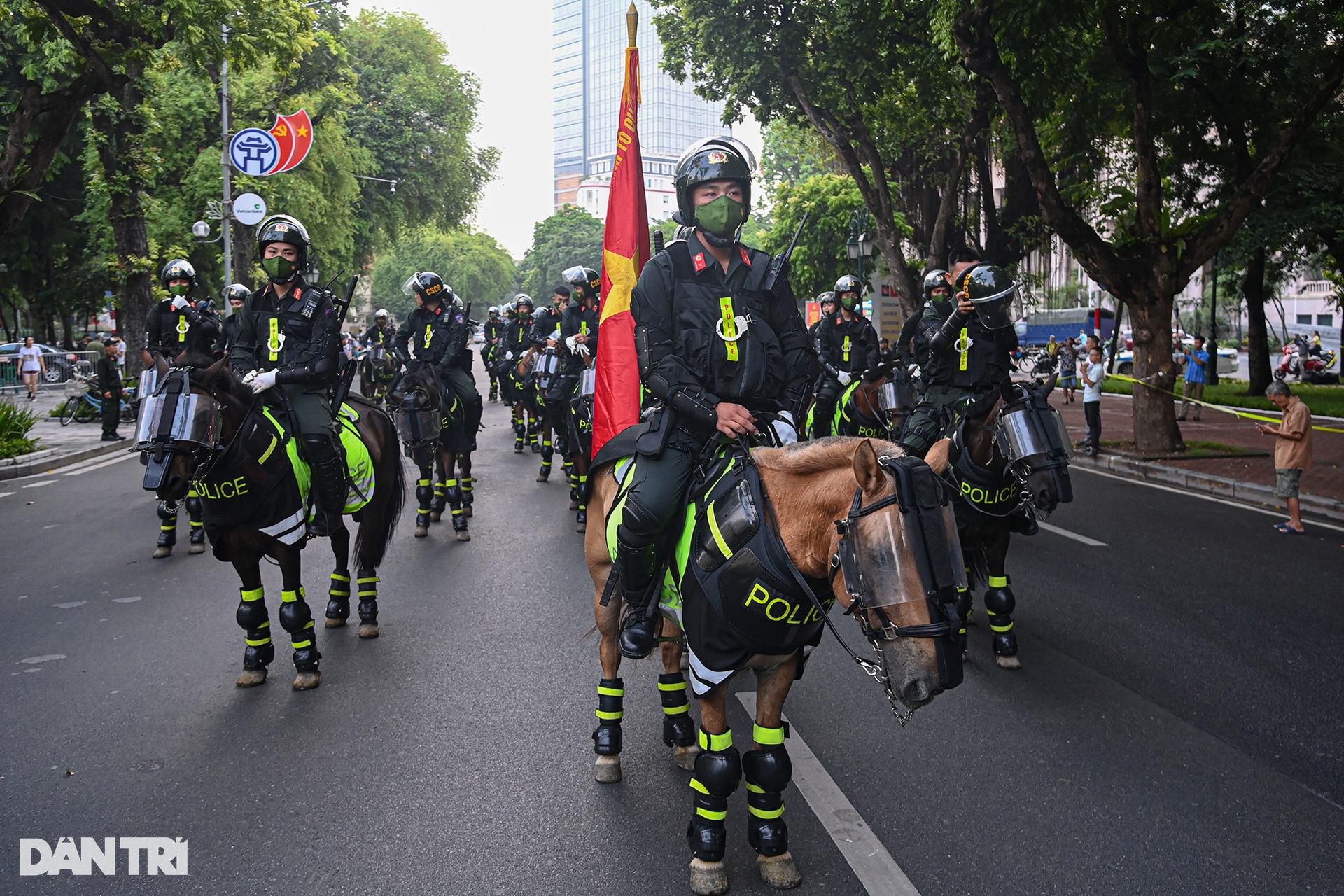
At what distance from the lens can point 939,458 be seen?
3064mm

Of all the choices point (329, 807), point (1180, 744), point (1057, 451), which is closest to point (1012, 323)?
point (1057, 451)

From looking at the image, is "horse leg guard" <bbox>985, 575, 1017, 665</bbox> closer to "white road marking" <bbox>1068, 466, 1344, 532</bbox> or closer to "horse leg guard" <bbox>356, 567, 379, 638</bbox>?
"horse leg guard" <bbox>356, 567, 379, 638</bbox>

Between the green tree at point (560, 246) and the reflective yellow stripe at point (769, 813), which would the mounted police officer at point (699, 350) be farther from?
the green tree at point (560, 246)

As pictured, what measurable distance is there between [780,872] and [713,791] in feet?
1.35

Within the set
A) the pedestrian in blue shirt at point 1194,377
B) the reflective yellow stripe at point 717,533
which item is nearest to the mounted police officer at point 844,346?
the reflective yellow stripe at point 717,533

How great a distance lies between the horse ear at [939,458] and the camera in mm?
3049

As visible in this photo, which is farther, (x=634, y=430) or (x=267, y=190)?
(x=267, y=190)

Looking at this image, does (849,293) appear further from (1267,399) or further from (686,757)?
(1267,399)

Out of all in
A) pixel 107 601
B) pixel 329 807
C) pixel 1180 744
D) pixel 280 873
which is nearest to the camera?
pixel 280 873

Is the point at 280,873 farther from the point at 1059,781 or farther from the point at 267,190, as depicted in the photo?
the point at 267,190

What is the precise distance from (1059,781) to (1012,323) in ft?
10.4

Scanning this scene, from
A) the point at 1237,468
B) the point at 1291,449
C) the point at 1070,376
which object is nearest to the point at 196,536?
the point at 1291,449

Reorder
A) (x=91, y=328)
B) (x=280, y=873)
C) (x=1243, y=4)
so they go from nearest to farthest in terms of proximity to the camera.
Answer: (x=280, y=873)
(x=1243, y=4)
(x=91, y=328)

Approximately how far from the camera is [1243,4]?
15.6 metres
